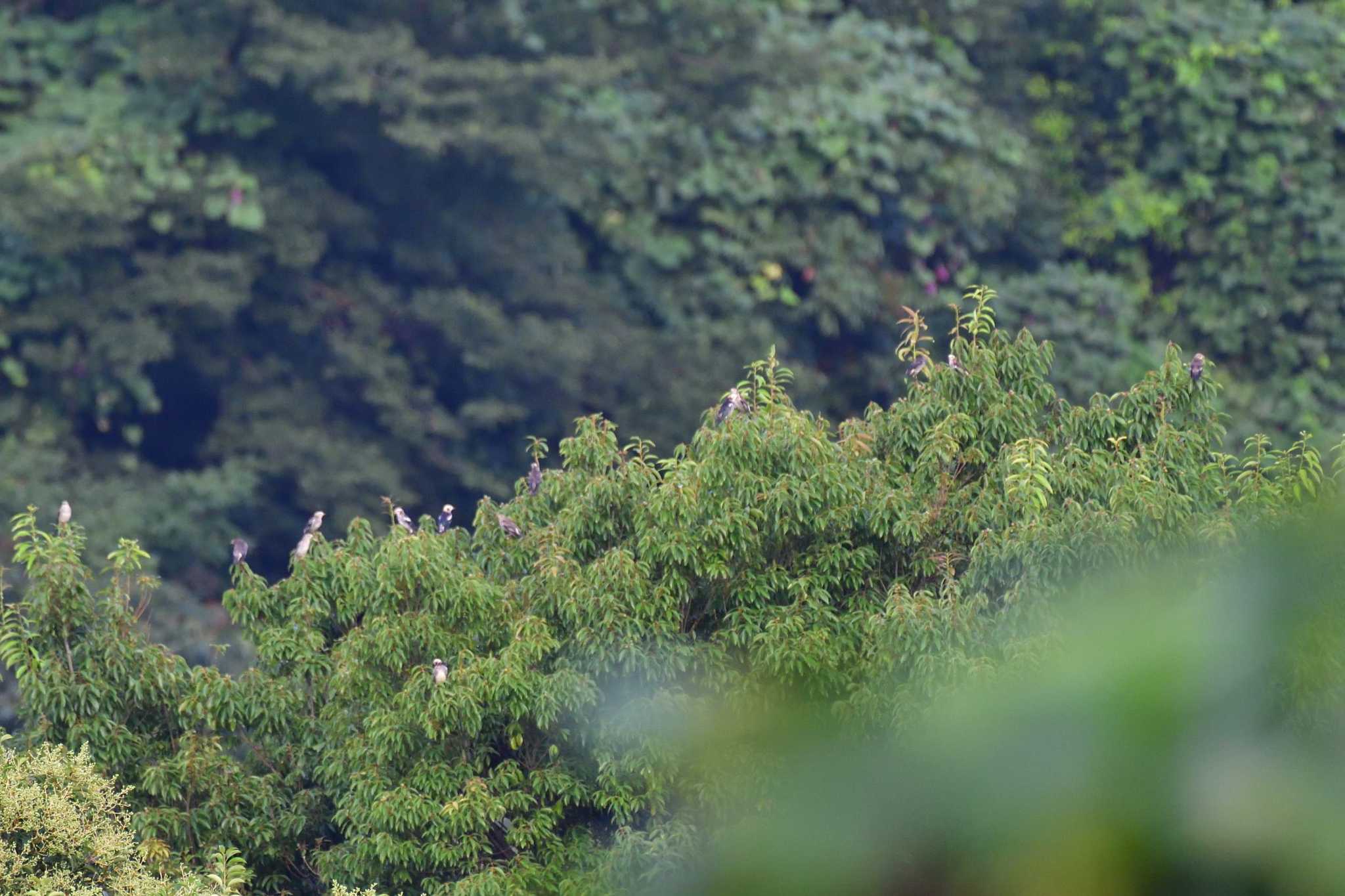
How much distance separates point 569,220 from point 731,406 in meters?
8.22

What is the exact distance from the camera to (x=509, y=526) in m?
6.00

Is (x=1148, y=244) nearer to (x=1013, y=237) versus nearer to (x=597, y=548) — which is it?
(x=1013, y=237)

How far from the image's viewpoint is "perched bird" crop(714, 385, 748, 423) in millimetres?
5641

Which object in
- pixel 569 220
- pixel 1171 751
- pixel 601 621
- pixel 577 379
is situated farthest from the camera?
pixel 569 220

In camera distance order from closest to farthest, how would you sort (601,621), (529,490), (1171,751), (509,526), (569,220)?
1. (1171,751)
2. (601,621)
3. (509,526)
4. (529,490)
5. (569,220)

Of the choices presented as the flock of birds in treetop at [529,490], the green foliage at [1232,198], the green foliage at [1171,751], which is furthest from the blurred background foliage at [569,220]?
the green foliage at [1171,751]

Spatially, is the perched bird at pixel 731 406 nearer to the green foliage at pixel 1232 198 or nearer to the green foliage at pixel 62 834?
the green foliage at pixel 62 834

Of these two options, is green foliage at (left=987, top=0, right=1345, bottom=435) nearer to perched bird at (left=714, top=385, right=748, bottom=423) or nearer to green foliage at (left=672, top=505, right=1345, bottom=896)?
perched bird at (left=714, top=385, right=748, bottom=423)

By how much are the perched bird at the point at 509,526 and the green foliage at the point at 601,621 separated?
0.05m

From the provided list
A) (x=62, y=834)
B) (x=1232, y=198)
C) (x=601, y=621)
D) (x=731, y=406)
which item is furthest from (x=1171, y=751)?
(x=1232, y=198)

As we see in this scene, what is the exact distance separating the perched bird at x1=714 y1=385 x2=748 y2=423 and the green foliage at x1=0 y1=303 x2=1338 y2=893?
86mm

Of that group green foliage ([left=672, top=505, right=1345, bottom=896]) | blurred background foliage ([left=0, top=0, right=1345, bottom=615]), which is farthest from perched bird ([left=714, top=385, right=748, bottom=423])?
blurred background foliage ([left=0, top=0, right=1345, bottom=615])

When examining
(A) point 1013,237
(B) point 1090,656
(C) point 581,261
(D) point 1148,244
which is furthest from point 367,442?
(B) point 1090,656

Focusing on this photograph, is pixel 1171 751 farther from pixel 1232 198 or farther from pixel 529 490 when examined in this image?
pixel 1232 198
